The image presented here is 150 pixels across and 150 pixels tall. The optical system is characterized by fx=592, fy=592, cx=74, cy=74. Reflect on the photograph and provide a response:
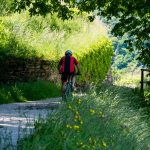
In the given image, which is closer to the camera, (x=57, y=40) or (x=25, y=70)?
(x=25, y=70)

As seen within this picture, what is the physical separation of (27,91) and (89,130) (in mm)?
14827

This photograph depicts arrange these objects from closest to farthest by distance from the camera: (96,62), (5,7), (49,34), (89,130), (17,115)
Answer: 1. (89,130)
2. (17,115)
3. (5,7)
4. (49,34)
5. (96,62)

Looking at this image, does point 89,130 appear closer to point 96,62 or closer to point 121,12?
point 121,12

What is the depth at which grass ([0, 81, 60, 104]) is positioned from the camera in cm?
2048

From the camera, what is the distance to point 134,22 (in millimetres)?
17734

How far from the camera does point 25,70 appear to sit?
25281 millimetres

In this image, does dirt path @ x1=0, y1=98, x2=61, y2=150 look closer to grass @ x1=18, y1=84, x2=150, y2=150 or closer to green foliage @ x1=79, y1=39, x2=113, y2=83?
grass @ x1=18, y1=84, x2=150, y2=150

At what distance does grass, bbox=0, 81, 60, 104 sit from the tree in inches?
144

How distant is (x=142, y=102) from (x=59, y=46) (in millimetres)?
14276

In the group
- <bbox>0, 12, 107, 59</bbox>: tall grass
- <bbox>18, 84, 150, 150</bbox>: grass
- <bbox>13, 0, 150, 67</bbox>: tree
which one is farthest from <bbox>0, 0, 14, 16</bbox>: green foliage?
<bbox>18, 84, 150, 150</bbox>: grass

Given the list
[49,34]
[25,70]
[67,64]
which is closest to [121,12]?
[67,64]

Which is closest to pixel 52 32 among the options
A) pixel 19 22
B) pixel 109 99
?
pixel 19 22

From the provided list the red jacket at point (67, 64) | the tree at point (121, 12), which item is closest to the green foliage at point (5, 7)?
the tree at point (121, 12)

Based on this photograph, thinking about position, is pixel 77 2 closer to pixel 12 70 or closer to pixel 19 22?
pixel 12 70
